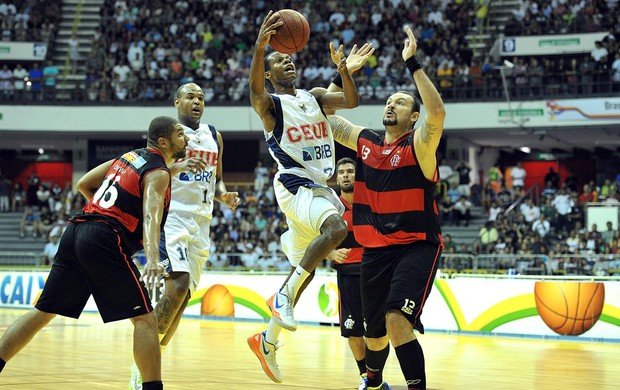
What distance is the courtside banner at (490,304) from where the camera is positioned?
15930mm

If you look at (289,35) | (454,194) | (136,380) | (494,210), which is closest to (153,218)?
(136,380)

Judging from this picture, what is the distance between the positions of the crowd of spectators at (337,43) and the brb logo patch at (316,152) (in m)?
21.5

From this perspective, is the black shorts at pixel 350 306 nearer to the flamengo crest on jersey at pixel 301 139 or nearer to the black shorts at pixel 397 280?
the black shorts at pixel 397 280

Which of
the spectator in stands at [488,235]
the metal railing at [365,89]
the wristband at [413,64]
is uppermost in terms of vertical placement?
the metal railing at [365,89]

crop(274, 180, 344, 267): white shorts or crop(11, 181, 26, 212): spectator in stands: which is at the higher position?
crop(274, 180, 344, 267): white shorts

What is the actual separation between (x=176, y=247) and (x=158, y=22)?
27277 mm

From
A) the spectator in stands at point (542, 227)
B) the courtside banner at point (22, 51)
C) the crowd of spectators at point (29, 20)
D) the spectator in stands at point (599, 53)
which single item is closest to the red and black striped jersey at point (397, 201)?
Answer: the spectator in stands at point (542, 227)

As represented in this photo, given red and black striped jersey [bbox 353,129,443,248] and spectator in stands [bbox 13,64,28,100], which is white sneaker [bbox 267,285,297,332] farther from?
spectator in stands [bbox 13,64,28,100]

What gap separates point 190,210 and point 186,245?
1.26 feet

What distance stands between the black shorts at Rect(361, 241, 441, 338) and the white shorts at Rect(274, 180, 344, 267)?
2.15ft

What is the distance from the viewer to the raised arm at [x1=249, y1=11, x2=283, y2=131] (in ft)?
26.8

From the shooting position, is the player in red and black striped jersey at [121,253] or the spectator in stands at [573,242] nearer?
the player in red and black striped jersey at [121,253]

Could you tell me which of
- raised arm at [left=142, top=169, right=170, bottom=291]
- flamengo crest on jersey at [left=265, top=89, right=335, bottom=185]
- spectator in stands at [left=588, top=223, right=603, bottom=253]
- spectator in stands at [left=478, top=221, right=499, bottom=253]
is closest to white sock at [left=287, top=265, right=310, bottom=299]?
flamengo crest on jersey at [left=265, top=89, right=335, bottom=185]

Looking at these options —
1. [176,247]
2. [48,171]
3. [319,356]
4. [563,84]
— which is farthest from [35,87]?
[176,247]
